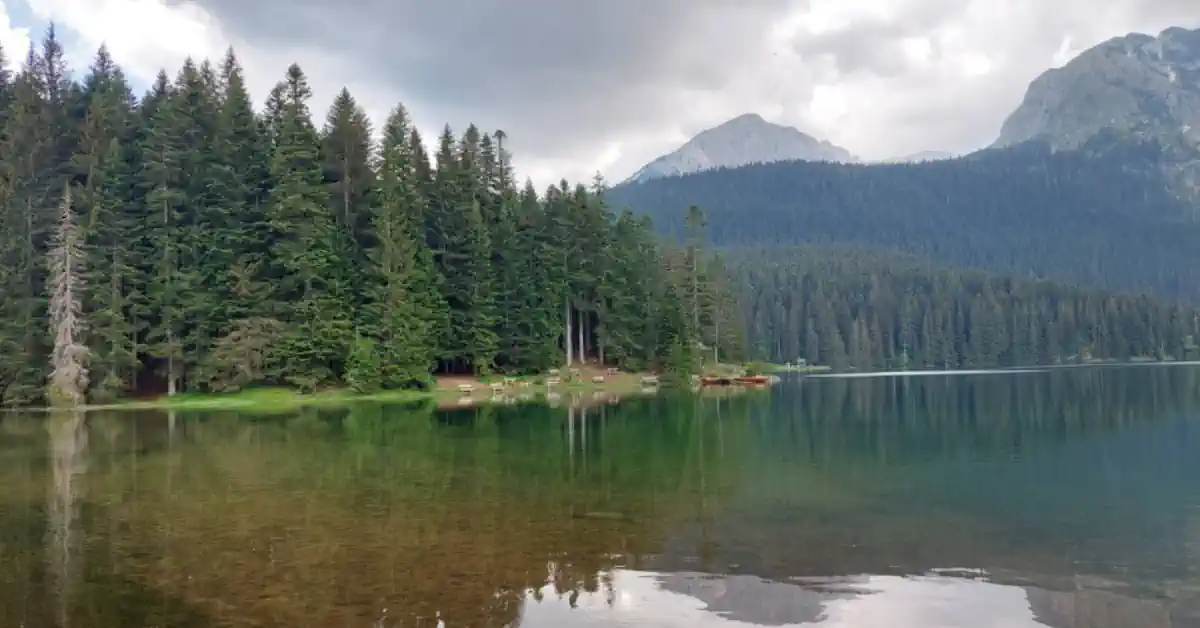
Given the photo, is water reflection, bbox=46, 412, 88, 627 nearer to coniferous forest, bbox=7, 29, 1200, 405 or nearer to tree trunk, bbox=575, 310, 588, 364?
coniferous forest, bbox=7, 29, 1200, 405

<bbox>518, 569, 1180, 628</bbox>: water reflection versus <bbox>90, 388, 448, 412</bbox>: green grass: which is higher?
<bbox>90, 388, 448, 412</bbox>: green grass

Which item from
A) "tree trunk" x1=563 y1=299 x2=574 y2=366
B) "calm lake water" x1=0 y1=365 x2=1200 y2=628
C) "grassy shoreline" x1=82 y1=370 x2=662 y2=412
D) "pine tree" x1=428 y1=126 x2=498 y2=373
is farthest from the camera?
"tree trunk" x1=563 y1=299 x2=574 y2=366

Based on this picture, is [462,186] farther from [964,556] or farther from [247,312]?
[964,556]

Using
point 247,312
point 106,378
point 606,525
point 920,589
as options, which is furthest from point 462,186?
point 920,589

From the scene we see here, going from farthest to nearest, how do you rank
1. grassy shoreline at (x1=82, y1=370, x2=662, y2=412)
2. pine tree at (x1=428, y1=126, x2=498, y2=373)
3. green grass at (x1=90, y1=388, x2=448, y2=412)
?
pine tree at (x1=428, y1=126, x2=498, y2=373) → grassy shoreline at (x1=82, y1=370, x2=662, y2=412) → green grass at (x1=90, y1=388, x2=448, y2=412)

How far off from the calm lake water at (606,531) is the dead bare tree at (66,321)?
22.0 metres

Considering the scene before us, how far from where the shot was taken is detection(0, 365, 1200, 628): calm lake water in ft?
38.4

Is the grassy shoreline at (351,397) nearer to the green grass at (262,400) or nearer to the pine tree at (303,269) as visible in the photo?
the green grass at (262,400)

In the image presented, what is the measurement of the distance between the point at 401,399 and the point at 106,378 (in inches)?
742

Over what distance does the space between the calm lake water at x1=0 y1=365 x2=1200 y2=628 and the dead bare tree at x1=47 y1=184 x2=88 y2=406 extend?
22.0m

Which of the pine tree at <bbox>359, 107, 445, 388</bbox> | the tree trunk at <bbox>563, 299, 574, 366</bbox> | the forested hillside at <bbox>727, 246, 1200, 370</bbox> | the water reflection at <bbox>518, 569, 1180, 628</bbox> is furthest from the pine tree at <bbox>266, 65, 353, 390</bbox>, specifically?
the forested hillside at <bbox>727, 246, 1200, 370</bbox>

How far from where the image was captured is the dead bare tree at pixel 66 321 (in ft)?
181

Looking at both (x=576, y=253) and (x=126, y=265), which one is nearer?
(x=126, y=265)

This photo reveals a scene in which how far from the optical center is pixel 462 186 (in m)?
78.6
